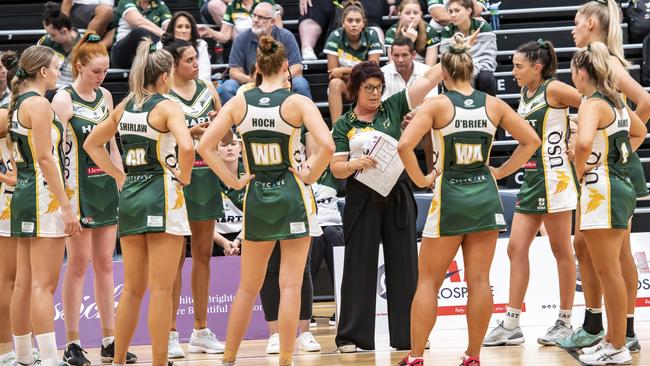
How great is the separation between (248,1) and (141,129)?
192 inches

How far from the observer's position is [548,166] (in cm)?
609

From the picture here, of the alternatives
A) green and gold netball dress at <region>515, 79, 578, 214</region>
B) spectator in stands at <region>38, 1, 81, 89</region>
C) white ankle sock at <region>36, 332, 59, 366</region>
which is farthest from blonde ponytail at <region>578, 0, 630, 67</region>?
spectator in stands at <region>38, 1, 81, 89</region>

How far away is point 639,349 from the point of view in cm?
582

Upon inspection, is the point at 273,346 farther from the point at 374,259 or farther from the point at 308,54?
the point at 308,54

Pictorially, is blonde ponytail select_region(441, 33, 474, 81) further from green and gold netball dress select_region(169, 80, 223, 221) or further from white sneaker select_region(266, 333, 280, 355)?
white sneaker select_region(266, 333, 280, 355)

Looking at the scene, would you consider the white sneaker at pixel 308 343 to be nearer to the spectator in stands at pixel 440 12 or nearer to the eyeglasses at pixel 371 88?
the eyeglasses at pixel 371 88

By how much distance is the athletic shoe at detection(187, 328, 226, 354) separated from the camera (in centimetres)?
640

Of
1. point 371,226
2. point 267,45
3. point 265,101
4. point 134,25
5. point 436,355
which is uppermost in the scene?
point 134,25

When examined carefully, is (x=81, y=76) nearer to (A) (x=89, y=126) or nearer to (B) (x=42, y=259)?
(A) (x=89, y=126)

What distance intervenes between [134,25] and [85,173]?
373cm

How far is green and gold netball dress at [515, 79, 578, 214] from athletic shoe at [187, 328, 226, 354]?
6.90 ft

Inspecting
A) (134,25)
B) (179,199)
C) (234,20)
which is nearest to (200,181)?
(179,199)

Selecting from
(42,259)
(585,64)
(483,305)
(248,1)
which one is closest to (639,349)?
(483,305)

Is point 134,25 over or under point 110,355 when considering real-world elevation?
over
